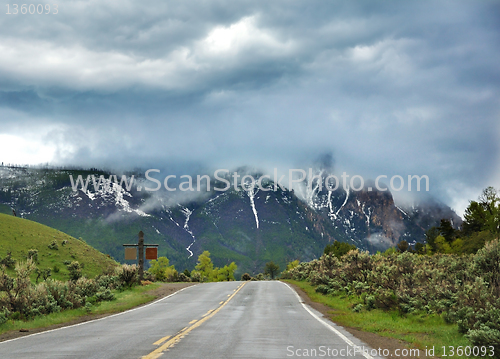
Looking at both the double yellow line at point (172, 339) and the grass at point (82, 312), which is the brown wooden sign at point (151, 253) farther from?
the double yellow line at point (172, 339)

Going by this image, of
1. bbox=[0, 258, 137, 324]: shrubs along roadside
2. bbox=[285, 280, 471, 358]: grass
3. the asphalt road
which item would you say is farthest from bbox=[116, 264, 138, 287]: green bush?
bbox=[285, 280, 471, 358]: grass

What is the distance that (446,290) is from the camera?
17.9 metres

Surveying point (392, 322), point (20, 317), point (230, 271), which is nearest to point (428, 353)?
point (392, 322)

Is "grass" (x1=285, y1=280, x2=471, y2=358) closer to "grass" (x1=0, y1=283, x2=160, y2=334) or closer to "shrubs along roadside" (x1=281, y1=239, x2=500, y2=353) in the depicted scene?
"shrubs along roadside" (x1=281, y1=239, x2=500, y2=353)

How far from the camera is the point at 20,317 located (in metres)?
18.1

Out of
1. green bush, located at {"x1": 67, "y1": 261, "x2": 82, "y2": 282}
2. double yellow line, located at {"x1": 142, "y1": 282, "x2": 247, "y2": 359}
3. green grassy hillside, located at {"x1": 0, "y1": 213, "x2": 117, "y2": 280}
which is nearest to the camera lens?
double yellow line, located at {"x1": 142, "y1": 282, "x2": 247, "y2": 359}

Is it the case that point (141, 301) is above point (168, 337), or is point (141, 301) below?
below

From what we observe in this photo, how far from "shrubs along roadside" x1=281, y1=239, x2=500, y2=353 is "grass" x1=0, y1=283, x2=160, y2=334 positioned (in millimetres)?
13900

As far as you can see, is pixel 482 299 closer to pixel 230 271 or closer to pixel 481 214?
pixel 481 214

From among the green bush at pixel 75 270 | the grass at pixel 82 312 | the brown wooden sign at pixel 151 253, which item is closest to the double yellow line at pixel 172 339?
the grass at pixel 82 312

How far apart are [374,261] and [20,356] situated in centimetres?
2632

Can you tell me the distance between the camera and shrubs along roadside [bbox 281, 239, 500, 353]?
41.2ft

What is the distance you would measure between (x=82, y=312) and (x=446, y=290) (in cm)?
1774

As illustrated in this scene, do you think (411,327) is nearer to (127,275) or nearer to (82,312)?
(82,312)
